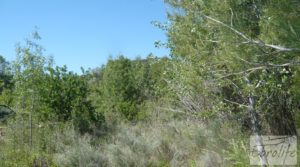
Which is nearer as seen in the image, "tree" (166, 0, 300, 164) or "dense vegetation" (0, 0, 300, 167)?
"tree" (166, 0, 300, 164)

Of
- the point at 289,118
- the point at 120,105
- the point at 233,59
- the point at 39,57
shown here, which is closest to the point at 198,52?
the point at 233,59

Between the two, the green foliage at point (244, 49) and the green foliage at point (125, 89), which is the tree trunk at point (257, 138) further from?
the green foliage at point (125, 89)

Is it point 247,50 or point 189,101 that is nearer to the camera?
point 247,50

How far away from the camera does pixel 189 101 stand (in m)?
8.56

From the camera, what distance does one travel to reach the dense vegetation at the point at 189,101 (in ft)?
14.5

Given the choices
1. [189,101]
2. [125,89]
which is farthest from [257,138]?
[125,89]

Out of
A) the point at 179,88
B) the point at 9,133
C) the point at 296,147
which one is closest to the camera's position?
the point at 296,147

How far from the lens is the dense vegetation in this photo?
4426 millimetres

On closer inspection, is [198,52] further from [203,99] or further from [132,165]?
[132,165]

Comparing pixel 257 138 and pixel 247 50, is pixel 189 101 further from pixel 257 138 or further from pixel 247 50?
pixel 247 50

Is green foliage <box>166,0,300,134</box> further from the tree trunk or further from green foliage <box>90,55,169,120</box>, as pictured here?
green foliage <box>90,55,169,120</box>

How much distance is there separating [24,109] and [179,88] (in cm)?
457

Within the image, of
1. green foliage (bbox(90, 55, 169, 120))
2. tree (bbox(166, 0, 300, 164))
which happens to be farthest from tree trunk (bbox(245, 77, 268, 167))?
green foliage (bbox(90, 55, 169, 120))

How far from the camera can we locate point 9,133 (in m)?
9.60
